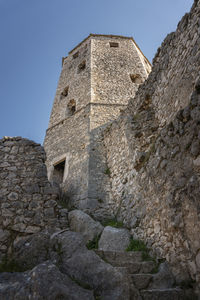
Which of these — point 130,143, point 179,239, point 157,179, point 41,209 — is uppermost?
point 130,143

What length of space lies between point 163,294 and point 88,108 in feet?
26.7

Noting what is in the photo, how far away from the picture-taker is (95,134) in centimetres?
880

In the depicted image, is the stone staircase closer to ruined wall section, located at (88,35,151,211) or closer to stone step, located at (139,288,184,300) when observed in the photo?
stone step, located at (139,288,184,300)

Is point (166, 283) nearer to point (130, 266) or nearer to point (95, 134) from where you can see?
point (130, 266)

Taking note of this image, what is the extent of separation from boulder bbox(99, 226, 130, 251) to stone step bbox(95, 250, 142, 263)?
0.74 m

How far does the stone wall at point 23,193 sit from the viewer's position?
376 centimetres

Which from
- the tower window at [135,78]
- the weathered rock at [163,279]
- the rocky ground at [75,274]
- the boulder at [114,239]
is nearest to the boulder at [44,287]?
the rocky ground at [75,274]

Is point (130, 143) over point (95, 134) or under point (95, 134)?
under

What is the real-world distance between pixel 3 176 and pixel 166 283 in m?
3.26

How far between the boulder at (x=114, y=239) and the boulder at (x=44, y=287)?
2291 millimetres

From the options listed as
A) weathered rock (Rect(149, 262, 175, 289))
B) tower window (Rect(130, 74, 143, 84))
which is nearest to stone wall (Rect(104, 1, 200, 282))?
weathered rock (Rect(149, 262, 175, 289))

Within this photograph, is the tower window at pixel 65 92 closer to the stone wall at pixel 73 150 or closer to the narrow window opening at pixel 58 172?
the stone wall at pixel 73 150

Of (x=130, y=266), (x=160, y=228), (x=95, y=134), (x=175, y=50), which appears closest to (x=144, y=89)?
(x=175, y=50)

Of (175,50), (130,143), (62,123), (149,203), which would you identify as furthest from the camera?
(62,123)
